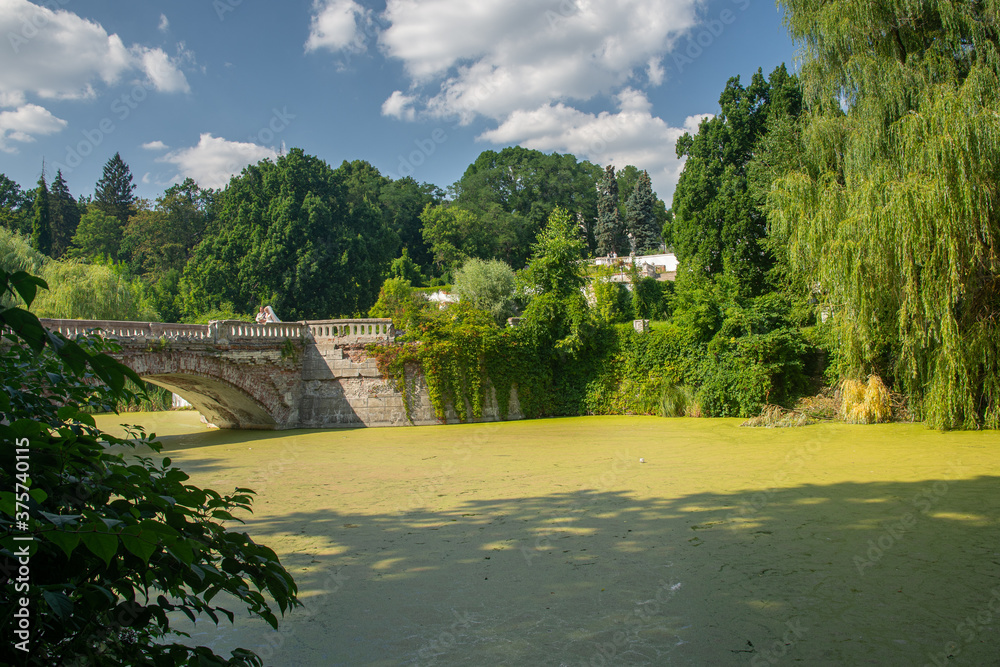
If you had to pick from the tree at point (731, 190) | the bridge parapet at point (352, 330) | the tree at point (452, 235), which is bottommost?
the bridge parapet at point (352, 330)

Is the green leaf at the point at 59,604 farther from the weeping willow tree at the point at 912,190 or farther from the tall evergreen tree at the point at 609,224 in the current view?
the tall evergreen tree at the point at 609,224

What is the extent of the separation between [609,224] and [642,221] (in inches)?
103

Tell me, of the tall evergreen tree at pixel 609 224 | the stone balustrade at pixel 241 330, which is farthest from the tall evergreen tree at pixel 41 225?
the tall evergreen tree at pixel 609 224

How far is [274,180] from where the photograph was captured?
33.8 meters

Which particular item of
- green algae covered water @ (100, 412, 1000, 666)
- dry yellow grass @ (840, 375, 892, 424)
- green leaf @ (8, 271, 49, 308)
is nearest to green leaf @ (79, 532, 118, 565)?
green leaf @ (8, 271, 49, 308)

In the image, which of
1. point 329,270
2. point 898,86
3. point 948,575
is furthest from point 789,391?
point 329,270

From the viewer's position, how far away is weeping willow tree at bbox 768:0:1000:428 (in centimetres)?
1151

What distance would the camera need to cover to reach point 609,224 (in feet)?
172

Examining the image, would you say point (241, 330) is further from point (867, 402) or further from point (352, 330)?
point (867, 402)

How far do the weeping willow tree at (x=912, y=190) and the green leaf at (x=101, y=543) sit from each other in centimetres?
1340

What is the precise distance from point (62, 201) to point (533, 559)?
5764 cm

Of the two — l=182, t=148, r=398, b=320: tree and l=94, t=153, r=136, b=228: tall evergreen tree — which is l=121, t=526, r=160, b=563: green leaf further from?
l=94, t=153, r=136, b=228: tall evergreen tree

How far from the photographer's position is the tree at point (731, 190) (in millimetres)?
20316

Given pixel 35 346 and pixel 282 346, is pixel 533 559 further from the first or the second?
pixel 282 346
